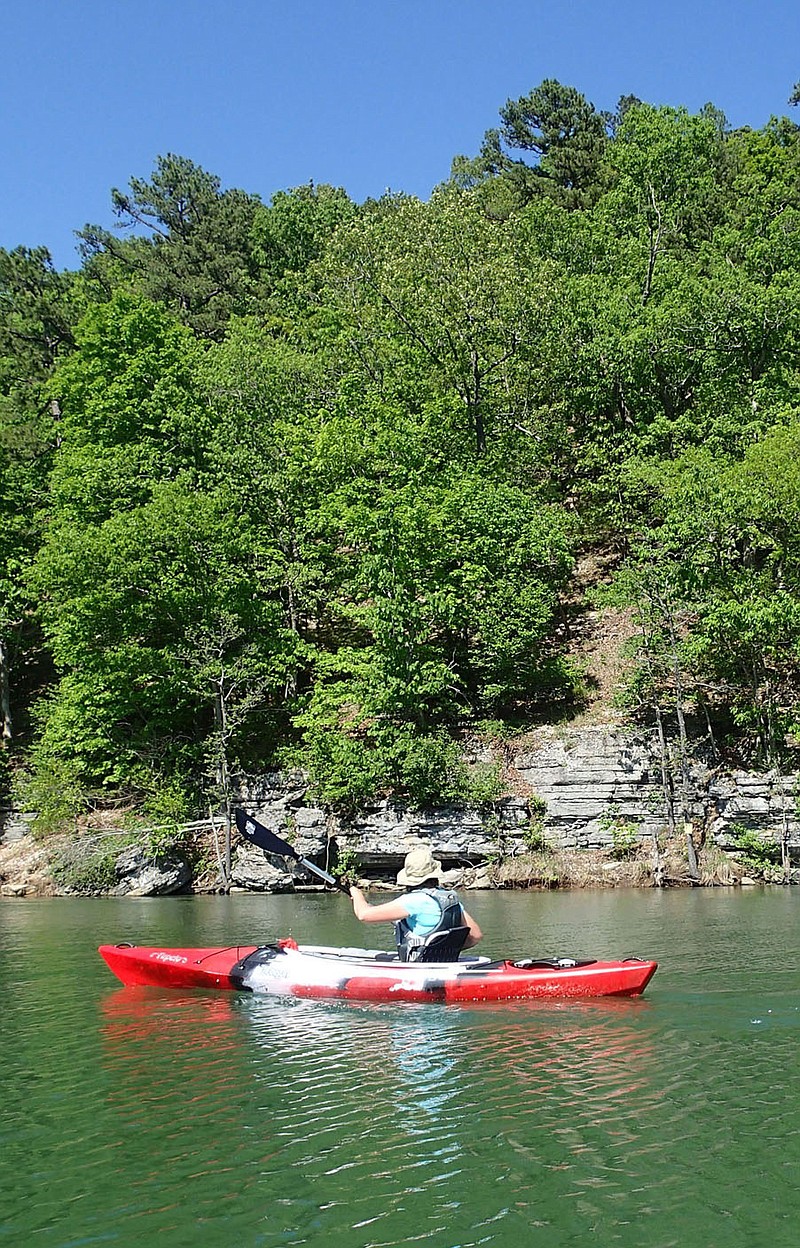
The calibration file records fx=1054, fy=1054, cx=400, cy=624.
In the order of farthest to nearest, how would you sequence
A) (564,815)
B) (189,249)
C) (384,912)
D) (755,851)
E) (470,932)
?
(189,249) < (564,815) < (755,851) < (470,932) < (384,912)

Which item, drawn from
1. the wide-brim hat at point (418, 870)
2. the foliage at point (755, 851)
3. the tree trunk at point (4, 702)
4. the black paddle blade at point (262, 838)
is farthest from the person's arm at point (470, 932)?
the tree trunk at point (4, 702)

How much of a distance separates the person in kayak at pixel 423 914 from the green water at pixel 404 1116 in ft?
2.29

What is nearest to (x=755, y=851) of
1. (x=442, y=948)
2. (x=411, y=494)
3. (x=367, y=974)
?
(x=411, y=494)

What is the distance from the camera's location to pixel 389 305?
2780 centimetres

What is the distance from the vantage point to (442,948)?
10.4 meters

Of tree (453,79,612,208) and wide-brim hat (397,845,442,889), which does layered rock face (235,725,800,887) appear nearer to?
wide-brim hat (397,845,442,889)

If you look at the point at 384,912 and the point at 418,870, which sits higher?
the point at 418,870

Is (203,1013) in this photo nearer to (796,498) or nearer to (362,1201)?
(362,1201)

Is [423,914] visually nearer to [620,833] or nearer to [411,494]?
[620,833]

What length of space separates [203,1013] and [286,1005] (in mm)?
809

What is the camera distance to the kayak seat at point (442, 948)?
1036 cm

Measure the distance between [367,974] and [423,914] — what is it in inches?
30.8

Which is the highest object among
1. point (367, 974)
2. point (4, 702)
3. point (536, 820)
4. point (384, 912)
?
point (4, 702)

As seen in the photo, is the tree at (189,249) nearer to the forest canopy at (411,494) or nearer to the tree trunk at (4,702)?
the forest canopy at (411,494)
